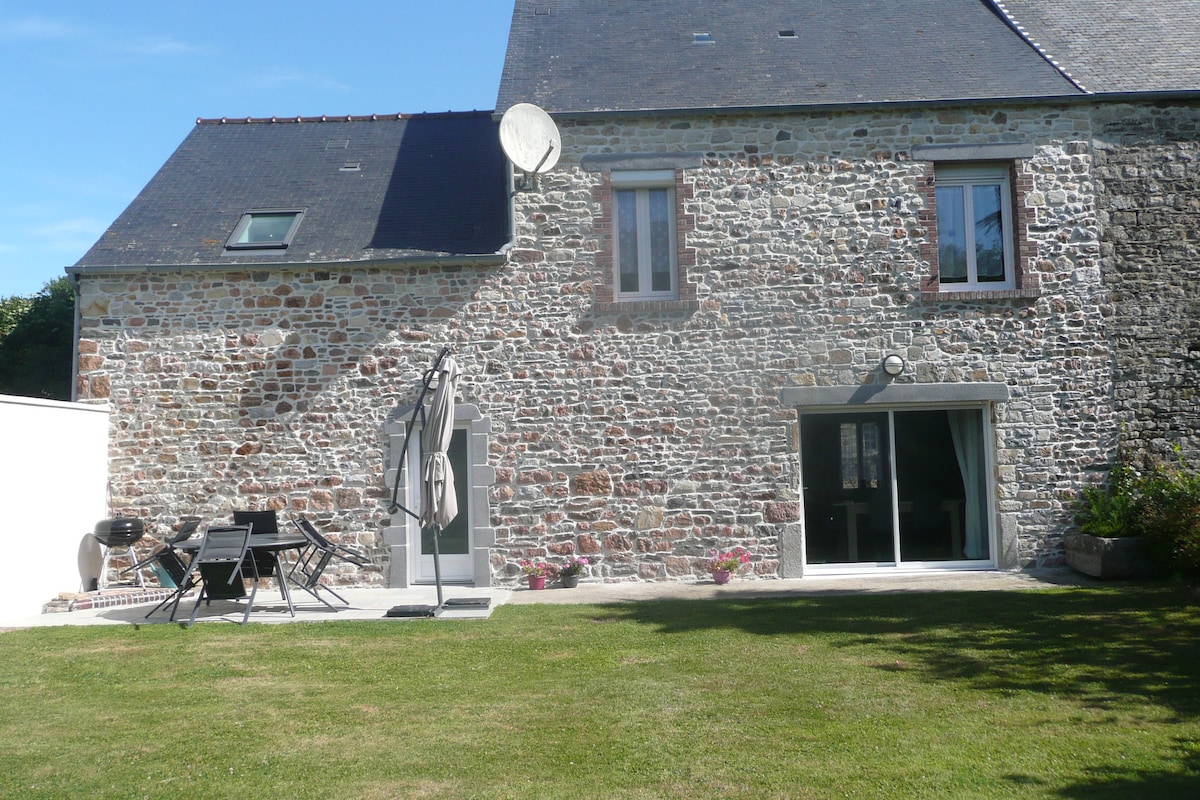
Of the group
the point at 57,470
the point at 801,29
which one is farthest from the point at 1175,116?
the point at 57,470

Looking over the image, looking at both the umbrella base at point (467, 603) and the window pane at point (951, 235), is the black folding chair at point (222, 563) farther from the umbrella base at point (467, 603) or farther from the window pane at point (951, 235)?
the window pane at point (951, 235)

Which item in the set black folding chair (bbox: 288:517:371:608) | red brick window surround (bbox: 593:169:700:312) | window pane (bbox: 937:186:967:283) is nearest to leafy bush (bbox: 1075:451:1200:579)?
window pane (bbox: 937:186:967:283)

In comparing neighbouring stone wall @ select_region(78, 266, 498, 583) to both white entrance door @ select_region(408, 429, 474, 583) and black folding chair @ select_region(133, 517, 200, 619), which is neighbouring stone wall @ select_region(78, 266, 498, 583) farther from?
white entrance door @ select_region(408, 429, 474, 583)

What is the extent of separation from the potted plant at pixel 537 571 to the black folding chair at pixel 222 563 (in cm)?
273

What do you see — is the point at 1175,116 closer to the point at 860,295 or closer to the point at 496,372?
the point at 860,295

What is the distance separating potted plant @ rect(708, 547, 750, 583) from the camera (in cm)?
971

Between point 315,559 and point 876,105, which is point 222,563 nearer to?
point 315,559

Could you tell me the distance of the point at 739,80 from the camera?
10.7 metres

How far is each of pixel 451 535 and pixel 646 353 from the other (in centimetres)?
283

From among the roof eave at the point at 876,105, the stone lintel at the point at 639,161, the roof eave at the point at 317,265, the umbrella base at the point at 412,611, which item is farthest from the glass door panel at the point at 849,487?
the umbrella base at the point at 412,611

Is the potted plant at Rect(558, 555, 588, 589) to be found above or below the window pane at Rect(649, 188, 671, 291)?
below

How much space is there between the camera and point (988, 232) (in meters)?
10.4

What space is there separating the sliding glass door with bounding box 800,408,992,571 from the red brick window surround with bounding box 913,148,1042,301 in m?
1.25

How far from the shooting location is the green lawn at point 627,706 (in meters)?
4.23
